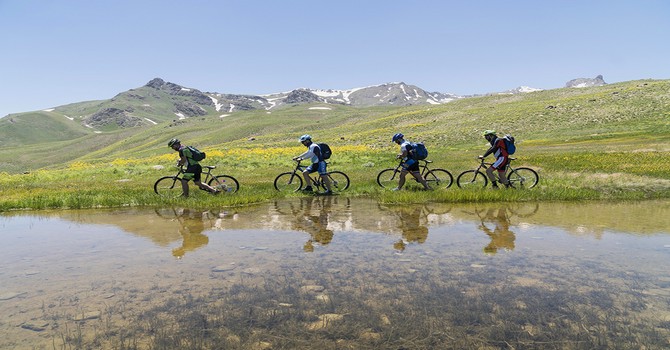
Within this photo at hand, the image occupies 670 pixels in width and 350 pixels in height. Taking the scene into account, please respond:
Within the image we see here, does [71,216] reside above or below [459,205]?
above

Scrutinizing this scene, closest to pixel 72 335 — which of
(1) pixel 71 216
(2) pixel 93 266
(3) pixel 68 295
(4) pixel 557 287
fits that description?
(3) pixel 68 295

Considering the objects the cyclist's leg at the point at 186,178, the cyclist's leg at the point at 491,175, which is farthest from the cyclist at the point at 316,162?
the cyclist's leg at the point at 491,175

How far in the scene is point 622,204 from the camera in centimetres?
1267

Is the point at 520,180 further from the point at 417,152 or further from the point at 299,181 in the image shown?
the point at 299,181

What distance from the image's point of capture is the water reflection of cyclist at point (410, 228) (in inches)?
335

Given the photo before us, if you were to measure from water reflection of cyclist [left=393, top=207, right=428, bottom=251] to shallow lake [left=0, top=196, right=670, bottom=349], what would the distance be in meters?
0.09

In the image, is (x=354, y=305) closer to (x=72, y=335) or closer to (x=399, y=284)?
(x=399, y=284)

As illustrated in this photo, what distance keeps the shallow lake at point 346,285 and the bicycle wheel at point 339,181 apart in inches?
287

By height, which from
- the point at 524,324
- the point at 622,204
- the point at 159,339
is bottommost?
the point at 622,204

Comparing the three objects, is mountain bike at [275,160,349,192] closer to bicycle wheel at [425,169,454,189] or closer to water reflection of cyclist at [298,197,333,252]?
water reflection of cyclist at [298,197,333,252]

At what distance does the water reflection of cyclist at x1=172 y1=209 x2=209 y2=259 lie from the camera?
8.31 metres

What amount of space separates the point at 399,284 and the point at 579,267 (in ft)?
10.4

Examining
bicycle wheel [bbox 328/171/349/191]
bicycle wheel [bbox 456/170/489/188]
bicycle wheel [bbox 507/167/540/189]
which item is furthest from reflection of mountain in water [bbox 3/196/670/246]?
bicycle wheel [bbox 456/170/489/188]

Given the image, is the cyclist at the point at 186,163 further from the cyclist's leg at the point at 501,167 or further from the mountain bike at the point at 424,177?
the cyclist's leg at the point at 501,167
